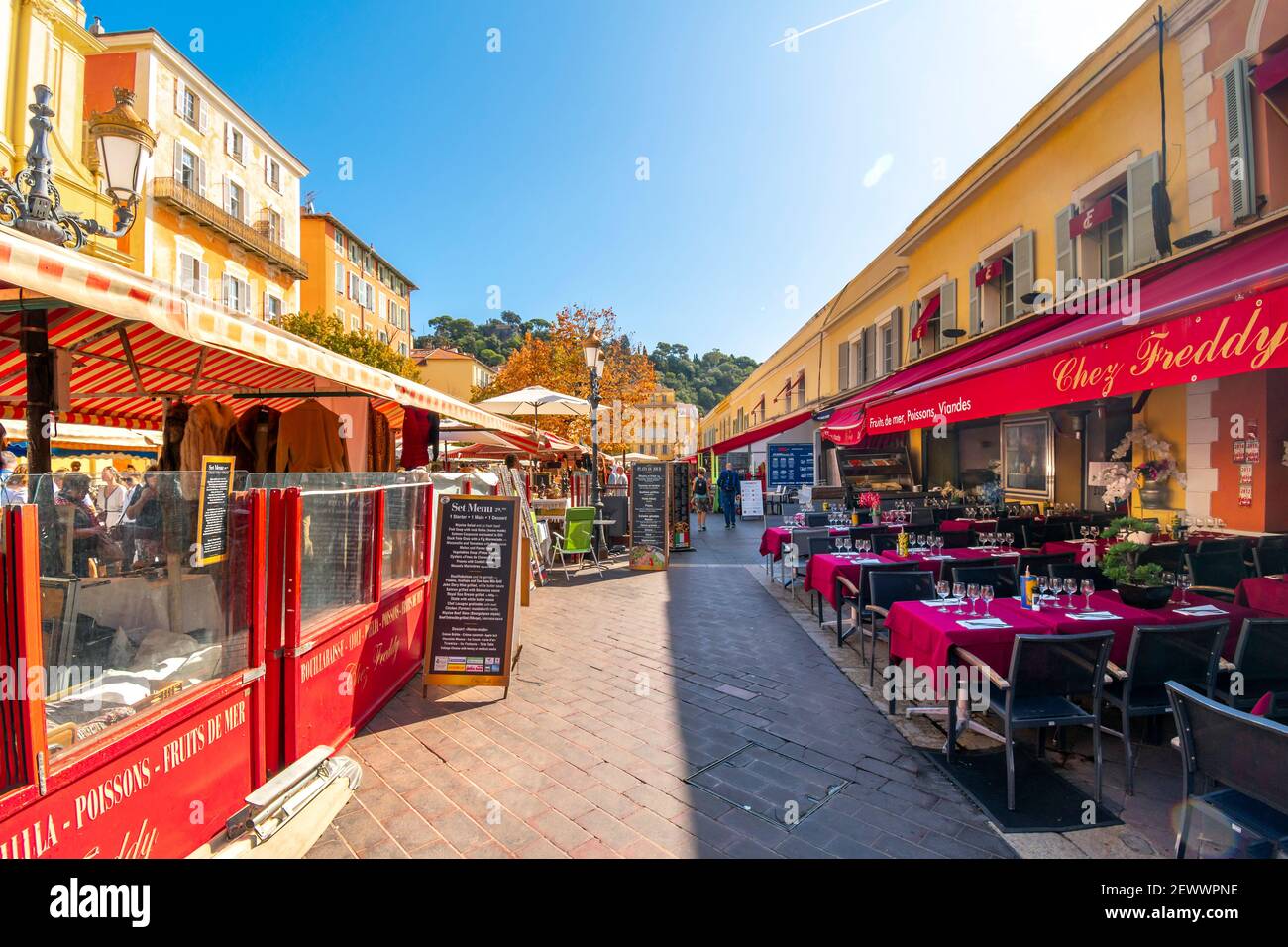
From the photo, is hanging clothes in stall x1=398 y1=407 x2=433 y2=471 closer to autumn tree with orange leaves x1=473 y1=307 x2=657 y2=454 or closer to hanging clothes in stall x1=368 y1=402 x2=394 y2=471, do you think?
hanging clothes in stall x1=368 y1=402 x2=394 y2=471

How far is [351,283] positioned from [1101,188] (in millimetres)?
39499

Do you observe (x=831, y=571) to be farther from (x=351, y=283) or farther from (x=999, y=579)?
(x=351, y=283)

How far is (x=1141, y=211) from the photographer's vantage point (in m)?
7.59

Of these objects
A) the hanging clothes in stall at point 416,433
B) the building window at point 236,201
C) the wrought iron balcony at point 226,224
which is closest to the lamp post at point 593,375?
the hanging clothes in stall at point 416,433

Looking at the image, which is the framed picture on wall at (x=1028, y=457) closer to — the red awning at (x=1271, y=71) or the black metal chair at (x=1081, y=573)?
the red awning at (x=1271, y=71)

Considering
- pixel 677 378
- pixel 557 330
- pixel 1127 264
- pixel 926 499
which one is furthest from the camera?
pixel 677 378

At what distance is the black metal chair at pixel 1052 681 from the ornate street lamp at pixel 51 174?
6.81m

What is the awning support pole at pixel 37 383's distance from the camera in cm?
338

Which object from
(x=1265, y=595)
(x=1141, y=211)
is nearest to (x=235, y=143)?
(x=1141, y=211)

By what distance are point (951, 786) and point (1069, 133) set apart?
10432 millimetres

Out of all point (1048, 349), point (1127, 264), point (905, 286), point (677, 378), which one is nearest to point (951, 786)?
point (1048, 349)

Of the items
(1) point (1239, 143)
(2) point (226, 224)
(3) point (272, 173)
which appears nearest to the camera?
(1) point (1239, 143)
